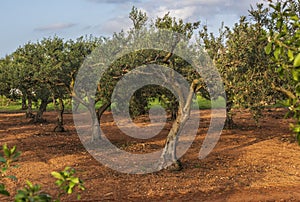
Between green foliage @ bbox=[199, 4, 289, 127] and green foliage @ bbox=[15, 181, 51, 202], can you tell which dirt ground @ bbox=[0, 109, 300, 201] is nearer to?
green foliage @ bbox=[199, 4, 289, 127]

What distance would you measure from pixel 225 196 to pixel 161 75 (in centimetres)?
804

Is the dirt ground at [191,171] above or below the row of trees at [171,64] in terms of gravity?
below

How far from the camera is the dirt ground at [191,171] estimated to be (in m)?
16.0

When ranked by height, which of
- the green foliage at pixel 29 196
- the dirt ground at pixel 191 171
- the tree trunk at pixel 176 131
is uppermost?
the green foliage at pixel 29 196

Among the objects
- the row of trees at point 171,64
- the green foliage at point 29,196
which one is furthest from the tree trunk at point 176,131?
the green foliage at point 29,196

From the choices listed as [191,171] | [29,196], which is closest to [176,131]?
[191,171]

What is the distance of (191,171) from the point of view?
2008 centimetres

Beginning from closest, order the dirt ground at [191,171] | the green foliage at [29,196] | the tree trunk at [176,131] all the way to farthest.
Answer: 1. the green foliage at [29,196]
2. the dirt ground at [191,171]
3. the tree trunk at [176,131]

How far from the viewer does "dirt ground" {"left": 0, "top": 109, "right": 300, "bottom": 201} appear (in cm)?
1599

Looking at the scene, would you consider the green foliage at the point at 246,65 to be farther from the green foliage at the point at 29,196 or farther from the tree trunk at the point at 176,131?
the green foliage at the point at 29,196

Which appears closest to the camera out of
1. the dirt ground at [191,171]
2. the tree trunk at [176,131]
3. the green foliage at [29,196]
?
the green foliage at [29,196]

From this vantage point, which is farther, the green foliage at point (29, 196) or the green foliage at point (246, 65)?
the green foliage at point (246, 65)

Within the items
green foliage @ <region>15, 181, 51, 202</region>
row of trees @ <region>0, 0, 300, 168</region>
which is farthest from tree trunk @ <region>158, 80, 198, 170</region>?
green foliage @ <region>15, 181, 51, 202</region>

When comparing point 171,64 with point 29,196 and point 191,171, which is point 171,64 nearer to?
point 191,171
